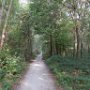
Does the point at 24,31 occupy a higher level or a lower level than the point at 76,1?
lower

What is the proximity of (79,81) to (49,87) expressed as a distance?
2017 millimetres

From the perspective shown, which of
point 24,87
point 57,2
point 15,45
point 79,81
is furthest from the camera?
point 15,45

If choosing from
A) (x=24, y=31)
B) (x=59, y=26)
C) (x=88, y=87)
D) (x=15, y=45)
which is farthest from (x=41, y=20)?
(x=88, y=87)

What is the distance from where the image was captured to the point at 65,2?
2491 centimetres

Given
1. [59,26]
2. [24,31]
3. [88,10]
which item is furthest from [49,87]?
[24,31]

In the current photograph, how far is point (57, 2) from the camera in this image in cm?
2372

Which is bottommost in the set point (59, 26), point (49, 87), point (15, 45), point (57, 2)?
point (49, 87)

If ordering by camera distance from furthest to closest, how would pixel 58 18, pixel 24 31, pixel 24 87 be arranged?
pixel 24 31, pixel 58 18, pixel 24 87

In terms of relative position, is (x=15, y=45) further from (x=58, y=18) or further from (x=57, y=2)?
(x=57, y=2)

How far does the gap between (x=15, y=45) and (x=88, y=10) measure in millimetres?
11049

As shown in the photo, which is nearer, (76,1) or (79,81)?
(79,81)

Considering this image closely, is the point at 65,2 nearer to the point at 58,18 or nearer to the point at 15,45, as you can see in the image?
the point at 58,18

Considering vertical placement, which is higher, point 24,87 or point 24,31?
point 24,31

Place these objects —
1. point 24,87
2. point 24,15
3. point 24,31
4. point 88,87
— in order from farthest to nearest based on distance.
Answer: point 24,31, point 24,15, point 24,87, point 88,87
